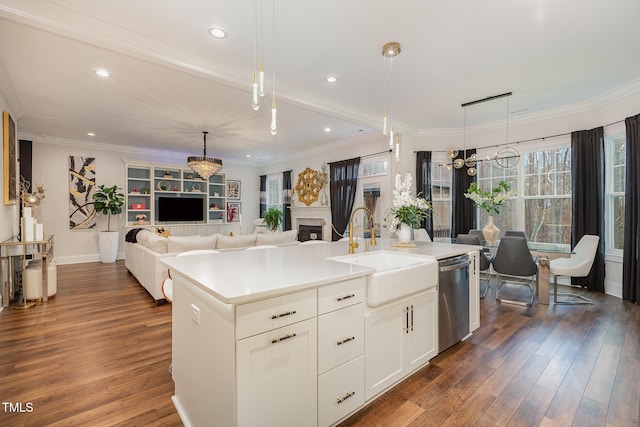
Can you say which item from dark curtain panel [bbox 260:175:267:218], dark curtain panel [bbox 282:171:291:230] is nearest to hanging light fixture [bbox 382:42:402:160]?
dark curtain panel [bbox 282:171:291:230]

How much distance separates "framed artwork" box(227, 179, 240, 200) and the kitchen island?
7.52m

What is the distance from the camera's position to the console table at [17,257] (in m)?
3.67

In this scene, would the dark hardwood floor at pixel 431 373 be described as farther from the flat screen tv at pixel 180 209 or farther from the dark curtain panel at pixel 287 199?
the dark curtain panel at pixel 287 199

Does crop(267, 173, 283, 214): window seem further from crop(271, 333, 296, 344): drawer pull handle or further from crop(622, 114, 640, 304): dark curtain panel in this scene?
crop(271, 333, 296, 344): drawer pull handle

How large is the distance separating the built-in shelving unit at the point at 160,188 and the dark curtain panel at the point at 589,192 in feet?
26.7

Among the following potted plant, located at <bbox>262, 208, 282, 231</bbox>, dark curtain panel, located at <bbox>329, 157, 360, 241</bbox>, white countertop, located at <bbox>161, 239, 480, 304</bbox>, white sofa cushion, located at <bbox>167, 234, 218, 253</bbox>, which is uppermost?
dark curtain panel, located at <bbox>329, 157, 360, 241</bbox>

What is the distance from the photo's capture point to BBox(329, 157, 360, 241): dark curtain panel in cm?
669

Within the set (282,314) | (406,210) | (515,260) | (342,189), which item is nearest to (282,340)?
(282,314)

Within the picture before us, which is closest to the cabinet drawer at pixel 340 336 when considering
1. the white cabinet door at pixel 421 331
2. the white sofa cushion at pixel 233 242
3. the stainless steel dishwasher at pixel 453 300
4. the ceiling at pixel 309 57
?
the white cabinet door at pixel 421 331

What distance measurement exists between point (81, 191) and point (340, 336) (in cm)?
804

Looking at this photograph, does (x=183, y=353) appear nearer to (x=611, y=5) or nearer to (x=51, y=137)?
(x=611, y=5)

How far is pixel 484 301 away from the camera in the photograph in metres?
4.06

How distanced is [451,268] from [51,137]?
27.9 ft

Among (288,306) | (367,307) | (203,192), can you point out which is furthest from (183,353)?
(203,192)
